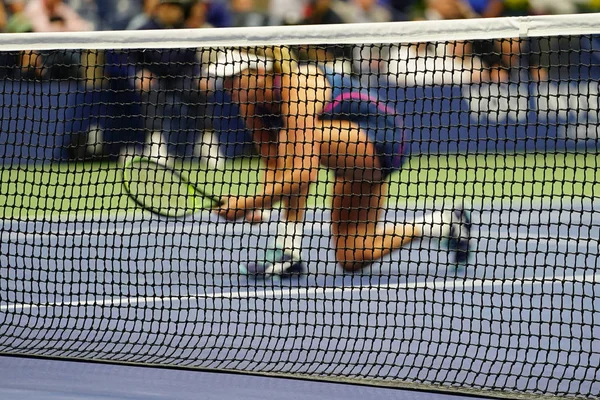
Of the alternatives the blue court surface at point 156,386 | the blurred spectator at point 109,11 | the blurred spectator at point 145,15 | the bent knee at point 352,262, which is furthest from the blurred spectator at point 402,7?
the blue court surface at point 156,386

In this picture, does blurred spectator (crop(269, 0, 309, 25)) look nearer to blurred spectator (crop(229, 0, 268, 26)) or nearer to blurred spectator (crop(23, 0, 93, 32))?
blurred spectator (crop(229, 0, 268, 26))

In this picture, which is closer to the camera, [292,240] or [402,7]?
[292,240]

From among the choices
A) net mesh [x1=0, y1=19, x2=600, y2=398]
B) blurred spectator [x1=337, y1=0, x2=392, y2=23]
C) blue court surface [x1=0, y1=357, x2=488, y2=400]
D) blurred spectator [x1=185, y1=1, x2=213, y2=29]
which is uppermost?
blurred spectator [x1=337, y1=0, x2=392, y2=23]

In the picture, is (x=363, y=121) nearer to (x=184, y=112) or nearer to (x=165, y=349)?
(x=165, y=349)

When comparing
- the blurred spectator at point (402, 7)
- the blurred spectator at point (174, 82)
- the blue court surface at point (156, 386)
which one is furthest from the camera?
the blurred spectator at point (402, 7)

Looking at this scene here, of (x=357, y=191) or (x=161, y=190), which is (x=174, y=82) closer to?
(x=357, y=191)

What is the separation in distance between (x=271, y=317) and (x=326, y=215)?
2.47 meters

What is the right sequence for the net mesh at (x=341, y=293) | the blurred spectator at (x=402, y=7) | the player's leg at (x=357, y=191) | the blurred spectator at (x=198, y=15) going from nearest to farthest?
the net mesh at (x=341, y=293), the player's leg at (x=357, y=191), the blurred spectator at (x=198, y=15), the blurred spectator at (x=402, y=7)

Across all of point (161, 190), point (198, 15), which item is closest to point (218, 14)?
point (198, 15)

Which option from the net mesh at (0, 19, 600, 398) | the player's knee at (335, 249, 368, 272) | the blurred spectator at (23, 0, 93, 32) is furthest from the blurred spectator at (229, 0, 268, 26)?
the player's knee at (335, 249, 368, 272)

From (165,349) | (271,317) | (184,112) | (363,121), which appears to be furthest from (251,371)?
(184,112)

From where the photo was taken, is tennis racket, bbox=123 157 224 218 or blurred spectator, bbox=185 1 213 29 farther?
blurred spectator, bbox=185 1 213 29

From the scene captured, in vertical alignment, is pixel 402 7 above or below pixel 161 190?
above

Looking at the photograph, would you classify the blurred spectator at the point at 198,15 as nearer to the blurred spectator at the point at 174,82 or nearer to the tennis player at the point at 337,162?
the blurred spectator at the point at 174,82
